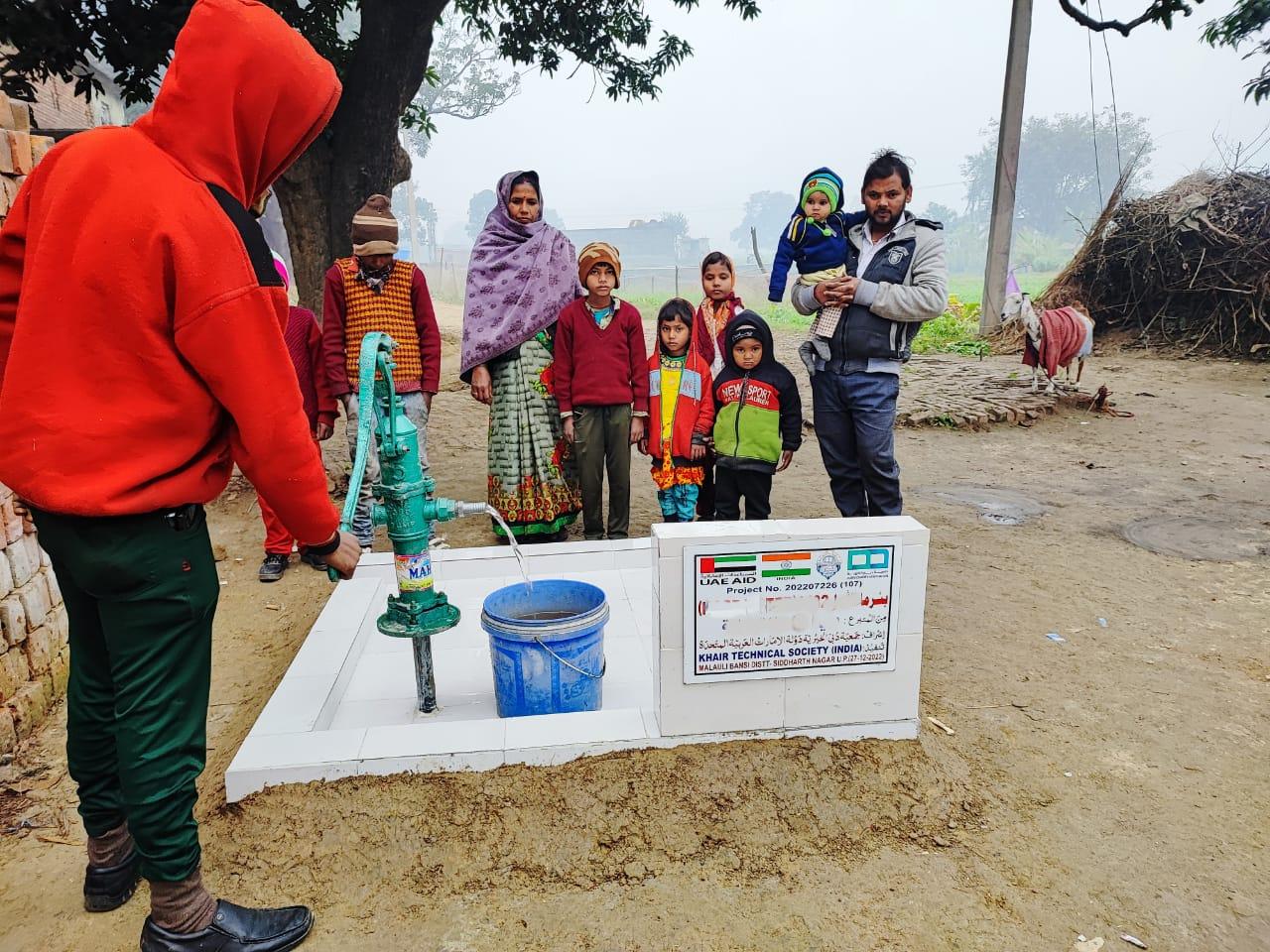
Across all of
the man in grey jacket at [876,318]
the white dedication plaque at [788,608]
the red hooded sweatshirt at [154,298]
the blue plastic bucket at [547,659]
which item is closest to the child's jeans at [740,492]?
the man in grey jacket at [876,318]

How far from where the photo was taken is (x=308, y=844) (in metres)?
2.04

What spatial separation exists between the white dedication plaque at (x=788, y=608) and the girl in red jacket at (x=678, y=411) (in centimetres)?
178

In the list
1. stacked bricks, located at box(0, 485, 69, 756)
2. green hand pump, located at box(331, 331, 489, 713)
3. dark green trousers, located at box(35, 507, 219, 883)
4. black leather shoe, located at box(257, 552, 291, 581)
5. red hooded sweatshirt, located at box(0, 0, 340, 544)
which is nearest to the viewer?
red hooded sweatshirt, located at box(0, 0, 340, 544)

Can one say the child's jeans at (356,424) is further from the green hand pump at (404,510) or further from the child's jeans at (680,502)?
the green hand pump at (404,510)

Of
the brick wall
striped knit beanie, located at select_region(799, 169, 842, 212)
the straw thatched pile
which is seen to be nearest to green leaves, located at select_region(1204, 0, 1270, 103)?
the straw thatched pile

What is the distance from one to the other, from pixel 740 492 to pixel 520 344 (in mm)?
1370

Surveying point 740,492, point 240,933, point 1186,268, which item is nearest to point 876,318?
point 740,492

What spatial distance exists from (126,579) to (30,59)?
4275 mm

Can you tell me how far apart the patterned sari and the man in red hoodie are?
→ 2.47 meters

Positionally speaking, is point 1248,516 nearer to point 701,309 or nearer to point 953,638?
point 953,638

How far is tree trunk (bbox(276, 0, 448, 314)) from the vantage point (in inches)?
211

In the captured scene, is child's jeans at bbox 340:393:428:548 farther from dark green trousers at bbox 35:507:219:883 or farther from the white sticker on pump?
dark green trousers at bbox 35:507:219:883

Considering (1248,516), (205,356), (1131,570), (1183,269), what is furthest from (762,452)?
(1183,269)

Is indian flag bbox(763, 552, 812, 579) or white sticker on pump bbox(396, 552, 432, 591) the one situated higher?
indian flag bbox(763, 552, 812, 579)
